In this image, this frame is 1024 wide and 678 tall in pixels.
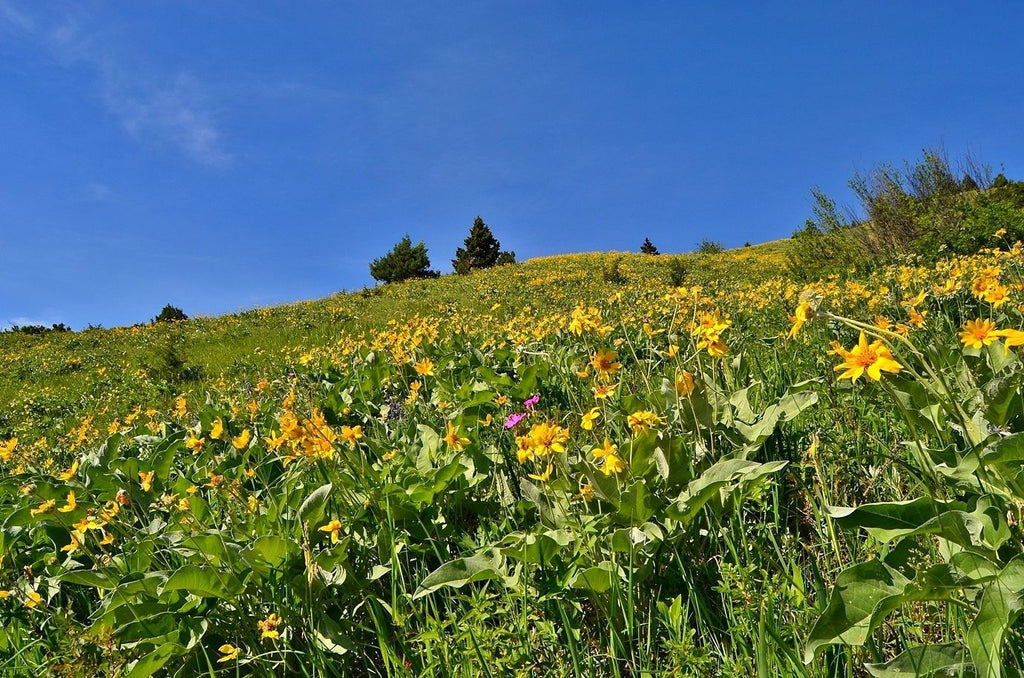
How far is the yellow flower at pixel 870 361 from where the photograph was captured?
3.98ft

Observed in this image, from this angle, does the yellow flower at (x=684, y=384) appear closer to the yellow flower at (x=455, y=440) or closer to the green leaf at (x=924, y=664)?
the yellow flower at (x=455, y=440)

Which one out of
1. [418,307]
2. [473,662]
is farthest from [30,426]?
[473,662]

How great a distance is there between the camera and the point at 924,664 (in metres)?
1.13

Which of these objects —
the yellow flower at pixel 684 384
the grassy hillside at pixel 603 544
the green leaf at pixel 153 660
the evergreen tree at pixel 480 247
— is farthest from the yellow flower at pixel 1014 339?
the evergreen tree at pixel 480 247

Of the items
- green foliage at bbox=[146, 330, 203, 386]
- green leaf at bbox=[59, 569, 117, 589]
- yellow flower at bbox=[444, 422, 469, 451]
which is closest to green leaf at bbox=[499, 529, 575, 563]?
yellow flower at bbox=[444, 422, 469, 451]

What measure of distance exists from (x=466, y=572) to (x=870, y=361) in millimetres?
1159

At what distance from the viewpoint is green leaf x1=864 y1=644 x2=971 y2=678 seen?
1.12 m

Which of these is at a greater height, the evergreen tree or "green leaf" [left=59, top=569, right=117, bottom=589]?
the evergreen tree

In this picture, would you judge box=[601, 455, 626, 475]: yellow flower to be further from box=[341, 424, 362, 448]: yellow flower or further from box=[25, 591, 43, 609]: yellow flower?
box=[25, 591, 43, 609]: yellow flower

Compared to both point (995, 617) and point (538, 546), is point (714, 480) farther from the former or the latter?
point (995, 617)

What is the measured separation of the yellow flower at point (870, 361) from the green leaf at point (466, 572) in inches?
40.2

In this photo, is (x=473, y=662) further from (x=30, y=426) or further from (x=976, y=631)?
(x=30, y=426)

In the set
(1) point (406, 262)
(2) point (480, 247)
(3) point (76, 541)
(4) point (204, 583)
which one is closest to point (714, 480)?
(4) point (204, 583)

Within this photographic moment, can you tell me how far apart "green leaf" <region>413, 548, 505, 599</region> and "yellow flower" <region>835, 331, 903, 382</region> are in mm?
1021
